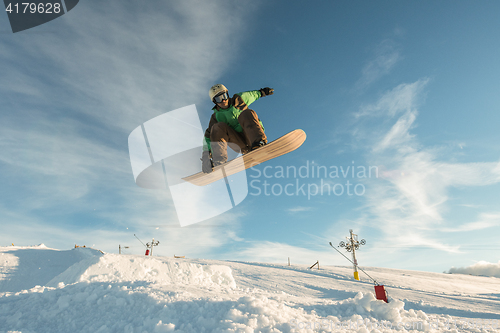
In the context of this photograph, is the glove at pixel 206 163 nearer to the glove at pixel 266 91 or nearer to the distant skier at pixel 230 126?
the distant skier at pixel 230 126

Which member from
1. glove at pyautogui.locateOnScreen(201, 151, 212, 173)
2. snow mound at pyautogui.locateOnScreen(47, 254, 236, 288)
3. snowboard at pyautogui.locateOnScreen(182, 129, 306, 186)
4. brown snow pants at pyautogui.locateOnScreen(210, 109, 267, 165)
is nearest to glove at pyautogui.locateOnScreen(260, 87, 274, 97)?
brown snow pants at pyautogui.locateOnScreen(210, 109, 267, 165)

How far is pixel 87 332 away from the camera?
139 inches

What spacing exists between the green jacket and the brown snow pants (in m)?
0.14

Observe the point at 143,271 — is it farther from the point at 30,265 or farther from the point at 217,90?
the point at 30,265

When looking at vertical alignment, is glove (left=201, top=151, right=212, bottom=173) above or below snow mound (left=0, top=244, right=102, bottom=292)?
above

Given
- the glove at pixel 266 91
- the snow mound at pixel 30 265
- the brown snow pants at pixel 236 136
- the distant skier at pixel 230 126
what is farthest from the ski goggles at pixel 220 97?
the snow mound at pixel 30 265

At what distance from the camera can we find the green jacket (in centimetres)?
570

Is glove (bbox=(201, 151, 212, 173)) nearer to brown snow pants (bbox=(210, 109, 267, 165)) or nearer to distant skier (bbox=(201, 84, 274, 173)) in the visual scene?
distant skier (bbox=(201, 84, 274, 173))

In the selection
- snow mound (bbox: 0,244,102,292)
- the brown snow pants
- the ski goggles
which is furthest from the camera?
snow mound (bbox: 0,244,102,292)

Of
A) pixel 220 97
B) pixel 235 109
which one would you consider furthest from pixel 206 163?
pixel 220 97

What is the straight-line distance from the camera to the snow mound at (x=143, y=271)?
9170mm

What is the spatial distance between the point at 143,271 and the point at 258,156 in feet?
25.0

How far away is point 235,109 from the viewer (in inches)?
226

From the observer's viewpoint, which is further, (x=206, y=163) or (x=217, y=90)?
(x=206, y=163)
